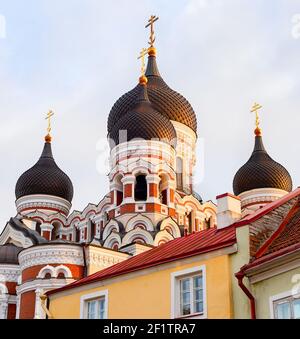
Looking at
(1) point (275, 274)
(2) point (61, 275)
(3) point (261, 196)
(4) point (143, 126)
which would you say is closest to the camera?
(1) point (275, 274)

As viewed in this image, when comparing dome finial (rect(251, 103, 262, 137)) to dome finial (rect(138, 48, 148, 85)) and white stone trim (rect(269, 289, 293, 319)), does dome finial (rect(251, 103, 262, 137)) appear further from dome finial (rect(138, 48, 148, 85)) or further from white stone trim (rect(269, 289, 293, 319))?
white stone trim (rect(269, 289, 293, 319))

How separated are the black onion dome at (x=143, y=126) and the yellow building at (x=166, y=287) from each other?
19596mm

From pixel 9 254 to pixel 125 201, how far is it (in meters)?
5.72

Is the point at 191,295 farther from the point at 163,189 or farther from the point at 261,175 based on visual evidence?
the point at 261,175

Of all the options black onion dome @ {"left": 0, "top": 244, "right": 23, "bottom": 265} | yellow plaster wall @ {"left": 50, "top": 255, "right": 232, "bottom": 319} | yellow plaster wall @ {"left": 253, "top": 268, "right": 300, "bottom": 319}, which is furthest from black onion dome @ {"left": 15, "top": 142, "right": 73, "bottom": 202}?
yellow plaster wall @ {"left": 253, "top": 268, "right": 300, "bottom": 319}

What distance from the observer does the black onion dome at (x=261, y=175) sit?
38344 millimetres

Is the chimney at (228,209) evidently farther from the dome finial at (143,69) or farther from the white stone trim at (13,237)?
the dome finial at (143,69)

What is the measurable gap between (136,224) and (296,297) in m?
21.5

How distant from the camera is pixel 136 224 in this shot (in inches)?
1254

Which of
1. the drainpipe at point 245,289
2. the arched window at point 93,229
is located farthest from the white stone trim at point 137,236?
the drainpipe at point 245,289

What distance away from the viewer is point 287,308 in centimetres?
1076

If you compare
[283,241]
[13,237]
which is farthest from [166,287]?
[13,237]
